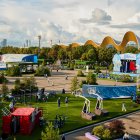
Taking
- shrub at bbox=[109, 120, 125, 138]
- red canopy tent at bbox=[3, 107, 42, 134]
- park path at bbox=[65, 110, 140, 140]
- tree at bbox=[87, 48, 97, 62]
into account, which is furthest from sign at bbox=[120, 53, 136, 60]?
red canopy tent at bbox=[3, 107, 42, 134]

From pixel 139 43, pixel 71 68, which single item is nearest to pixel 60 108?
pixel 71 68

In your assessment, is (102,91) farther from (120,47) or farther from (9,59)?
(120,47)

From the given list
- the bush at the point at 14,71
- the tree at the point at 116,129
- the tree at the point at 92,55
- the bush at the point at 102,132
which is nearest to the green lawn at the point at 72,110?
the bush at the point at 102,132

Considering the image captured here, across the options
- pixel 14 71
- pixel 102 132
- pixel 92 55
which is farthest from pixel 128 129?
pixel 92 55

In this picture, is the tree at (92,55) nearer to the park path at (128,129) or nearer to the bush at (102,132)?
the park path at (128,129)

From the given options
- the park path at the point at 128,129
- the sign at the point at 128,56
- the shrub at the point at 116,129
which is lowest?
the park path at the point at 128,129

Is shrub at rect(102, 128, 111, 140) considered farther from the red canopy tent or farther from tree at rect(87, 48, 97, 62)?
tree at rect(87, 48, 97, 62)

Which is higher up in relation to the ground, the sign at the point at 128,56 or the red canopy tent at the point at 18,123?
the sign at the point at 128,56

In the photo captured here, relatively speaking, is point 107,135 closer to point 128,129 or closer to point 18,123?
point 128,129
